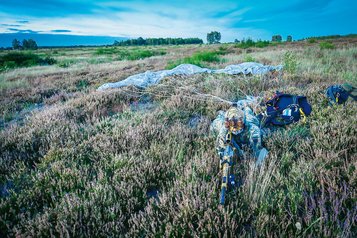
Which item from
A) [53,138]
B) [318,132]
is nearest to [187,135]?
[318,132]

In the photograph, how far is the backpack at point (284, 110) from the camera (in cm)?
388

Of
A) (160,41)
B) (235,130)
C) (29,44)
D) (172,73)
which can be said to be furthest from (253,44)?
(160,41)

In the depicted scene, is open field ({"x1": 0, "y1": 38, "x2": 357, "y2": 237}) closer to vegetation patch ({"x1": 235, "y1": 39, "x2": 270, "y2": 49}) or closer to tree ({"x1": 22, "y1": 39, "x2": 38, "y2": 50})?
vegetation patch ({"x1": 235, "y1": 39, "x2": 270, "y2": 49})

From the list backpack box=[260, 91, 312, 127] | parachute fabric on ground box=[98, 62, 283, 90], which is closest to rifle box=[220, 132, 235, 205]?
backpack box=[260, 91, 312, 127]

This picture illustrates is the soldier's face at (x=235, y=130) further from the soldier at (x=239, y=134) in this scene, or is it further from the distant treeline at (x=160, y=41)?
the distant treeline at (x=160, y=41)

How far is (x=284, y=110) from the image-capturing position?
3.93 m

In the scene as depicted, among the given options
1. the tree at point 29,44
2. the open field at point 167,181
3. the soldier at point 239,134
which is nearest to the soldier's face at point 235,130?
the soldier at point 239,134

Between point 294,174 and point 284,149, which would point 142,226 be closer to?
point 294,174

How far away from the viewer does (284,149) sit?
2.96 meters

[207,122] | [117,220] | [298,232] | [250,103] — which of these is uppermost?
[250,103]

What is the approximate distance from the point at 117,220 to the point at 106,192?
0.41 metres

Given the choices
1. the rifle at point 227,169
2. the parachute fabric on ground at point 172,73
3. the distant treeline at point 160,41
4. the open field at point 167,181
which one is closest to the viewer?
the open field at point 167,181

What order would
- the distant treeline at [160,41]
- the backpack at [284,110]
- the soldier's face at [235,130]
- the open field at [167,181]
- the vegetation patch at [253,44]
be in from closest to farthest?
the open field at [167,181]
the soldier's face at [235,130]
the backpack at [284,110]
the vegetation patch at [253,44]
the distant treeline at [160,41]

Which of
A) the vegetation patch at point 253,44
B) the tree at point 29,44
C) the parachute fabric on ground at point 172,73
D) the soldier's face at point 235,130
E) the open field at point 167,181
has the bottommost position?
the open field at point 167,181
